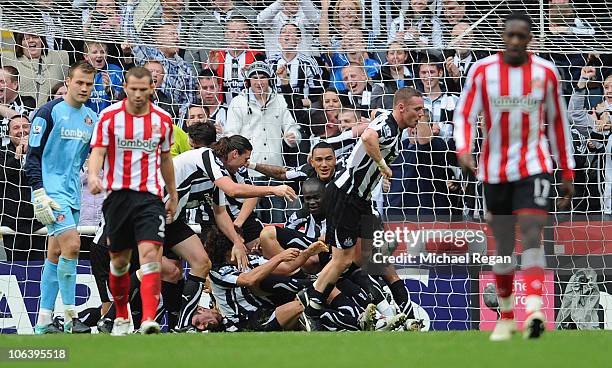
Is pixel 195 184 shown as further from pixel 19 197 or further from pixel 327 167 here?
pixel 19 197

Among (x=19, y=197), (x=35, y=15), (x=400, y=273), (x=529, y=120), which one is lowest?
(x=400, y=273)

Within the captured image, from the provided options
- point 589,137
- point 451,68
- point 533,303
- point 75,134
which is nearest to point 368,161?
point 451,68

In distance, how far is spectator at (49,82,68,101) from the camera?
13.4 meters

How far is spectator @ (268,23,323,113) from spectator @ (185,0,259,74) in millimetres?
365

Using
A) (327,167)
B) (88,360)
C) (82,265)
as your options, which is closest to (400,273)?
(327,167)

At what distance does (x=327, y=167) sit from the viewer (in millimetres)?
12250

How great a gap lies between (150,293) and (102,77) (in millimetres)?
5728

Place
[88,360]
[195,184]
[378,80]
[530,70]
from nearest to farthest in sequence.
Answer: [88,360] < [530,70] < [195,184] < [378,80]

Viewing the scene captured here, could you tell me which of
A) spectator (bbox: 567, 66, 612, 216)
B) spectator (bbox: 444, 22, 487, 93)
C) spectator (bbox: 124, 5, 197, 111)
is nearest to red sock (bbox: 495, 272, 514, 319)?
spectator (bbox: 567, 66, 612, 216)

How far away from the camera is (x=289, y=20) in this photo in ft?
47.6

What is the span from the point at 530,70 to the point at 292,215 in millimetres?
5453

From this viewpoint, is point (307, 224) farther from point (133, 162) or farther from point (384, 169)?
point (133, 162)

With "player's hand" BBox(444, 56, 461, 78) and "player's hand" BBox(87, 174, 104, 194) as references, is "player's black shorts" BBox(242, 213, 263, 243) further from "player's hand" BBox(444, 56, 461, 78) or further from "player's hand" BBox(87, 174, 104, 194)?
"player's hand" BBox(87, 174, 104, 194)

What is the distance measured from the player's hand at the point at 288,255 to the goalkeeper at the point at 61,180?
1.97 m
